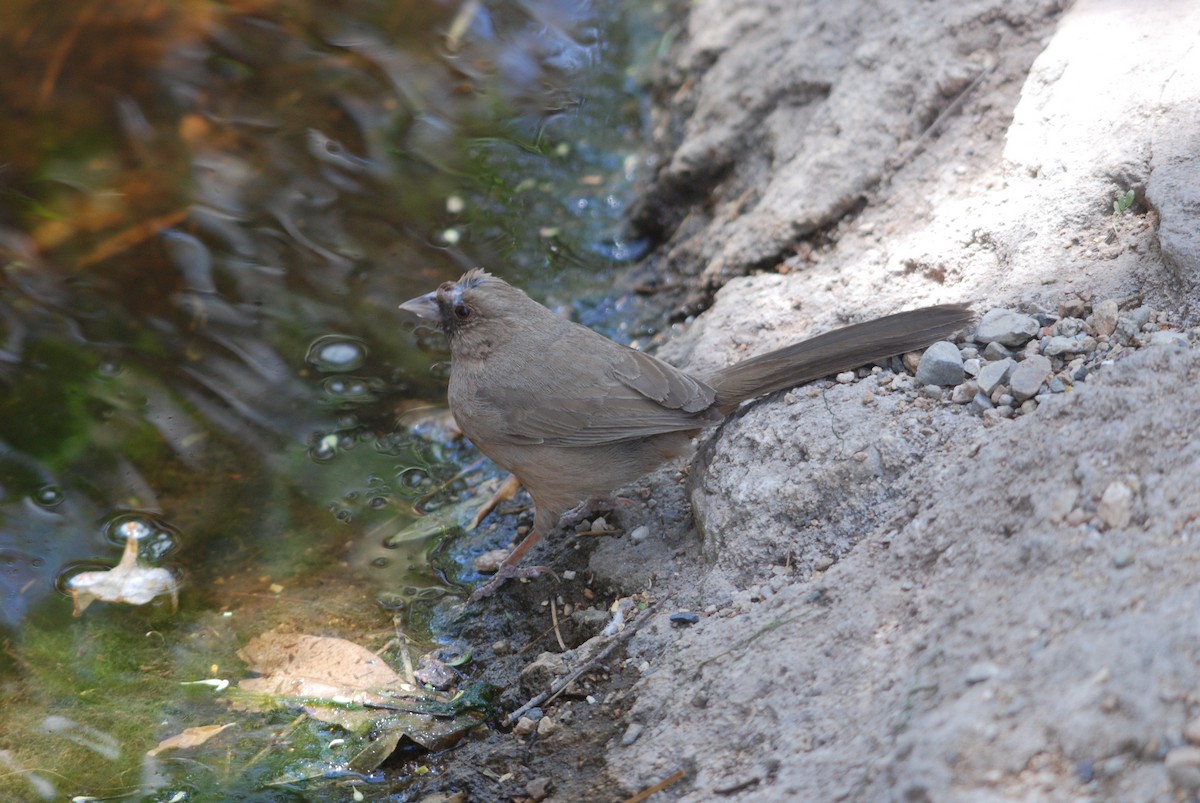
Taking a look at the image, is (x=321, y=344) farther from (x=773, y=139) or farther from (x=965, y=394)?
(x=965, y=394)

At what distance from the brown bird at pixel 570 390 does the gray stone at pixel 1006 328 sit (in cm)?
29

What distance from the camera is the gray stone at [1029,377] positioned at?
333cm


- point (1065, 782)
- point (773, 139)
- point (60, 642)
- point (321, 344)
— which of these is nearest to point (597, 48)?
point (773, 139)

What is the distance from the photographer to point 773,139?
575cm

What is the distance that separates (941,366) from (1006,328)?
0.26 m

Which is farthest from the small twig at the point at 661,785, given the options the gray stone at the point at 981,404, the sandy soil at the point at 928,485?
the gray stone at the point at 981,404

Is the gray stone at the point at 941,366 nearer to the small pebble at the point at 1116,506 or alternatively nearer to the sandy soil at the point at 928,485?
the sandy soil at the point at 928,485

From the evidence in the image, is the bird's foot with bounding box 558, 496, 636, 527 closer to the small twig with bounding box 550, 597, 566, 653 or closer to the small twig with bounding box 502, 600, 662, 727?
the small twig with bounding box 550, 597, 566, 653

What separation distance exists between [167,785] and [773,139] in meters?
4.35

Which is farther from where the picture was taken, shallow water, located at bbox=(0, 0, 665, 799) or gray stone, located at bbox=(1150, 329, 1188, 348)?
shallow water, located at bbox=(0, 0, 665, 799)

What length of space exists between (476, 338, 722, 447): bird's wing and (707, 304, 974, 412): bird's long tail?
0.45ft

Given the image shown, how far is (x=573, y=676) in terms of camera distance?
3492 mm

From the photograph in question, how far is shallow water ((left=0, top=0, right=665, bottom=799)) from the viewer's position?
4070mm

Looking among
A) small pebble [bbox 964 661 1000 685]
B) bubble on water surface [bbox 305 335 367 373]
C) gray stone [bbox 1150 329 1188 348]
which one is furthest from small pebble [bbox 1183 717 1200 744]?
bubble on water surface [bbox 305 335 367 373]
